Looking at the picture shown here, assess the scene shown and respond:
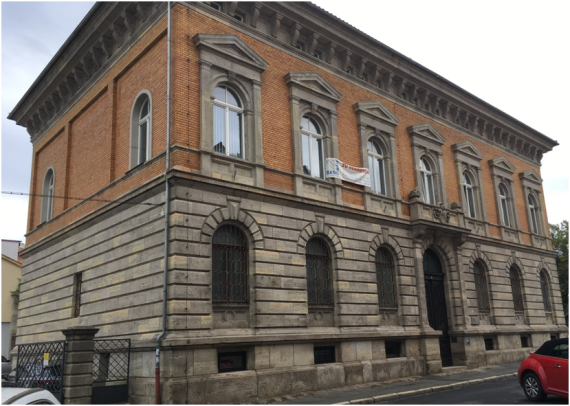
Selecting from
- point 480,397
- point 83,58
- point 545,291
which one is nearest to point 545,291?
point 545,291

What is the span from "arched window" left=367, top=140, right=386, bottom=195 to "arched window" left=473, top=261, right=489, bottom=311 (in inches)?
289

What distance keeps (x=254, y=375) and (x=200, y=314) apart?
2403mm

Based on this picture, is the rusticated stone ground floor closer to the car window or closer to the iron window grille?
the iron window grille

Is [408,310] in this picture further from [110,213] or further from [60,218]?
[60,218]

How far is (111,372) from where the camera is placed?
50.1 ft

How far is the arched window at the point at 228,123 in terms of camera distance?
55.7 feet

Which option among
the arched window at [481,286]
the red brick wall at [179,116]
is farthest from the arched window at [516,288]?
the red brick wall at [179,116]

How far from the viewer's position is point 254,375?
49.3 feet

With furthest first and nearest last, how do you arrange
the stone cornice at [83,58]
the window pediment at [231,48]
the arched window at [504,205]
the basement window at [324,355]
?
the arched window at [504,205]
the stone cornice at [83,58]
the basement window at [324,355]
the window pediment at [231,48]

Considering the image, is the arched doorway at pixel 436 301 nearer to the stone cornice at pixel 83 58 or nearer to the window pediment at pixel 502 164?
the window pediment at pixel 502 164

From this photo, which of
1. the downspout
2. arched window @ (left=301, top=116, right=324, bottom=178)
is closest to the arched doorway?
arched window @ (left=301, top=116, right=324, bottom=178)

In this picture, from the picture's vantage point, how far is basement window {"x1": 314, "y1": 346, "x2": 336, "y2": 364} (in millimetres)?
17406

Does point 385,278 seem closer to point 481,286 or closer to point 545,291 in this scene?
point 481,286

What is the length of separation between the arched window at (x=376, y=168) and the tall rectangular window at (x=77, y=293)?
12.1 metres
